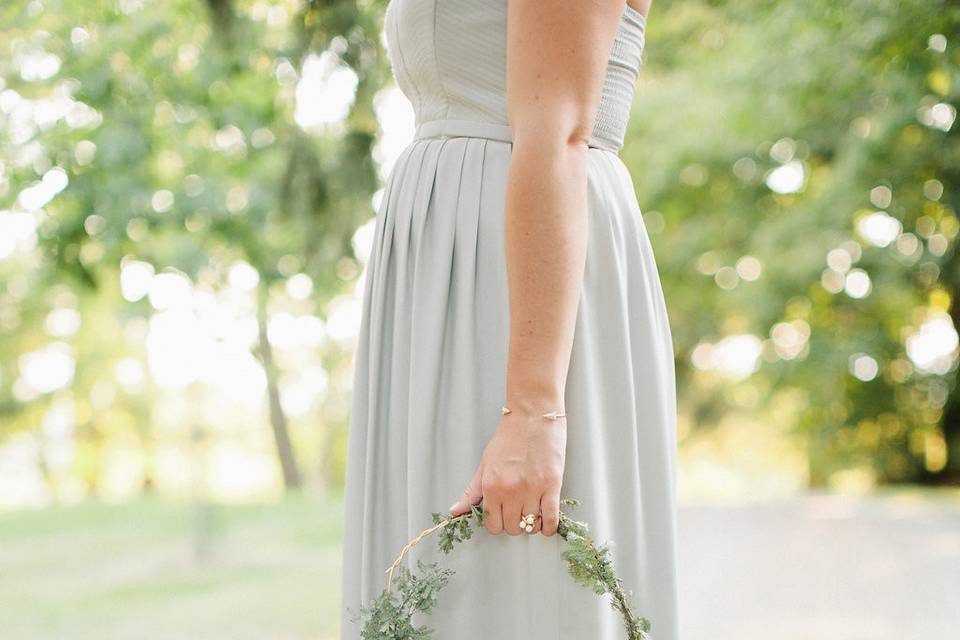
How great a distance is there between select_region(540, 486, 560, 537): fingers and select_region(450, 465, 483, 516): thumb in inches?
3.2

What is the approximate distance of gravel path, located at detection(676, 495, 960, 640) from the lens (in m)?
4.97

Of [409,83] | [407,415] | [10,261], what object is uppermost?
[10,261]

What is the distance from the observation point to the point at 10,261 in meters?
16.6

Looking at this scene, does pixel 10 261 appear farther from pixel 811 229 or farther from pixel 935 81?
pixel 935 81

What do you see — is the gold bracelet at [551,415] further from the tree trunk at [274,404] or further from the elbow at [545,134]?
the tree trunk at [274,404]

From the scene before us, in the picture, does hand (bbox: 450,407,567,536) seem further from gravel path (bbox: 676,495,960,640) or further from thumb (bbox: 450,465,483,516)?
gravel path (bbox: 676,495,960,640)

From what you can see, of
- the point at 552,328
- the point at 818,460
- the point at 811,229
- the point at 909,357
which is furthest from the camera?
the point at 818,460

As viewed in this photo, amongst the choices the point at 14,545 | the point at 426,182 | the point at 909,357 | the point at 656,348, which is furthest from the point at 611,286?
the point at 909,357

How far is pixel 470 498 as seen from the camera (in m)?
1.23

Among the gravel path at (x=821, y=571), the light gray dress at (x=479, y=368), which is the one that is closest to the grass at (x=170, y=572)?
the gravel path at (x=821, y=571)

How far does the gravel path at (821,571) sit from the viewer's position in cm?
497

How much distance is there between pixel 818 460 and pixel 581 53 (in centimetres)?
1435

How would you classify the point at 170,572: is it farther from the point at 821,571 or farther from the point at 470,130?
the point at 470,130

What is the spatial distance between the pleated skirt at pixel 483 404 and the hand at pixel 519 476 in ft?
0.28
